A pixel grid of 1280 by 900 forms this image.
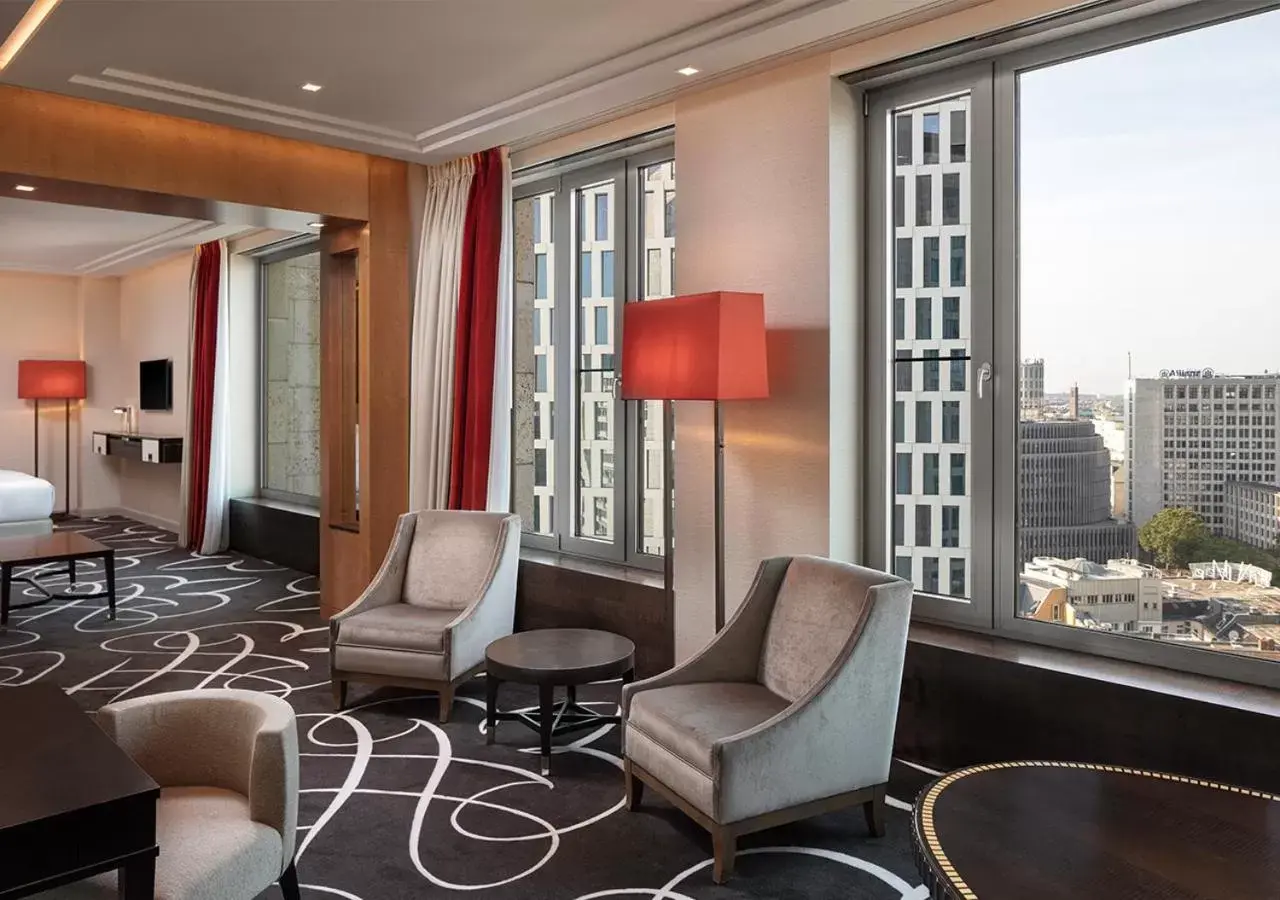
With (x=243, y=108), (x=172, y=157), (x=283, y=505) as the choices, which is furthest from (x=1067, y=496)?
(x=283, y=505)

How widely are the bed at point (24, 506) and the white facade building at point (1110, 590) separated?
8.18 m

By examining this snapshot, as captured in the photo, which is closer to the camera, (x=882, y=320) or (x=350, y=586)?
(x=882, y=320)

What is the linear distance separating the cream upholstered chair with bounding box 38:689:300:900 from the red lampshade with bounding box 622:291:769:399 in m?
1.81

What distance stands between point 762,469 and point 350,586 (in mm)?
3046

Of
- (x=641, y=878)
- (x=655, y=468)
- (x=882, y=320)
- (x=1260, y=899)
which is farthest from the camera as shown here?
(x=655, y=468)

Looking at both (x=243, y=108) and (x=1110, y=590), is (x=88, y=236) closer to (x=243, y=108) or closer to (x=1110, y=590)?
(x=243, y=108)

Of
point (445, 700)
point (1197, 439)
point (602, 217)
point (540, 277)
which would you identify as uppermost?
point (602, 217)

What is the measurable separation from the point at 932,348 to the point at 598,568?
2.07 metres

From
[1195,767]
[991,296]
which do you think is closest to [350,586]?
[991,296]

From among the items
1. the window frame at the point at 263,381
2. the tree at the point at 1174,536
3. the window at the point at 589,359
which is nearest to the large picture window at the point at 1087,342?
the tree at the point at 1174,536

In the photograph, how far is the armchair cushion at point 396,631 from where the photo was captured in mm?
4172

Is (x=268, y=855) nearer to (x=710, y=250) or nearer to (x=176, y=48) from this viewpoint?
(x=710, y=250)

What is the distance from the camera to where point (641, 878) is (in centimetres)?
281

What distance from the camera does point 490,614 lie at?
4438 mm
